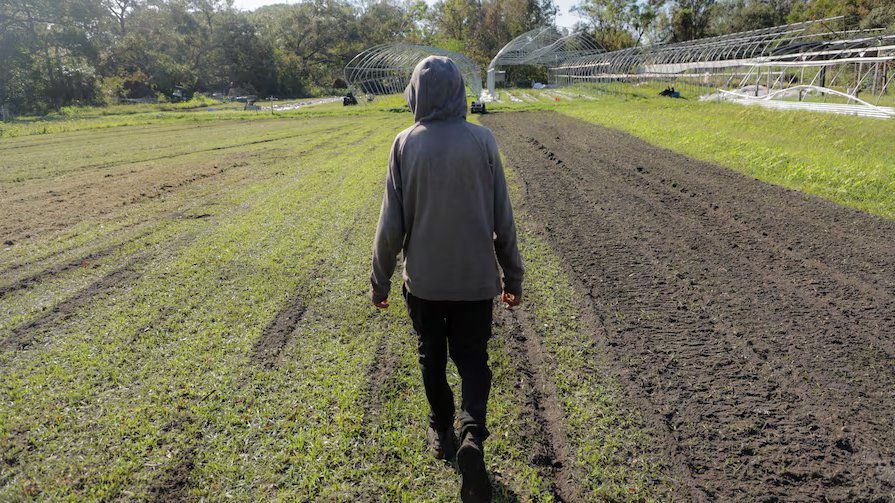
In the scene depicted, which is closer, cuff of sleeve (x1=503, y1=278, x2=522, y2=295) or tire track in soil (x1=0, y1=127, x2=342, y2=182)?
cuff of sleeve (x1=503, y1=278, x2=522, y2=295)

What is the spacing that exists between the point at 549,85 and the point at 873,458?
4810 centimetres

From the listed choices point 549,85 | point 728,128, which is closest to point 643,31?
point 549,85

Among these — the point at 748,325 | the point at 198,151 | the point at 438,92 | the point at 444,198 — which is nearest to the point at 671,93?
the point at 198,151

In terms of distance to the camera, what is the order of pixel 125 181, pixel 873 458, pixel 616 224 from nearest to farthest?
pixel 873 458, pixel 616 224, pixel 125 181

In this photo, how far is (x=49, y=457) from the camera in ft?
9.60

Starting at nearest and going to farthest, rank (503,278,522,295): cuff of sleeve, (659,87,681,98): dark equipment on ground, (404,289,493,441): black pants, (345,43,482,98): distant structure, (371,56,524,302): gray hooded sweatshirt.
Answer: (371,56,524,302): gray hooded sweatshirt → (404,289,493,441): black pants → (503,278,522,295): cuff of sleeve → (659,87,681,98): dark equipment on ground → (345,43,482,98): distant structure

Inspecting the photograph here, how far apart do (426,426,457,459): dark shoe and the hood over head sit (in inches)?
63.3

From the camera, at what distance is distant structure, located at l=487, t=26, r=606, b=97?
1597 inches

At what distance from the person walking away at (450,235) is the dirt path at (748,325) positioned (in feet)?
3.72

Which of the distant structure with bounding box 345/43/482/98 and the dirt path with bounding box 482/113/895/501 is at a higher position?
the distant structure with bounding box 345/43/482/98

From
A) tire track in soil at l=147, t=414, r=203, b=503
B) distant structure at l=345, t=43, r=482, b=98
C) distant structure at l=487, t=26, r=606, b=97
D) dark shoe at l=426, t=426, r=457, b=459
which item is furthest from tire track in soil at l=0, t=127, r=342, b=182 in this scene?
distant structure at l=487, t=26, r=606, b=97

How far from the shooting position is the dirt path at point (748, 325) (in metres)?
2.76

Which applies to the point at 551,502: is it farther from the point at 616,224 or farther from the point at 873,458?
the point at 616,224

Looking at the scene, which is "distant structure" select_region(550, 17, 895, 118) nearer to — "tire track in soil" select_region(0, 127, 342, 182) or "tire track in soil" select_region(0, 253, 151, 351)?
"tire track in soil" select_region(0, 127, 342, 182)
